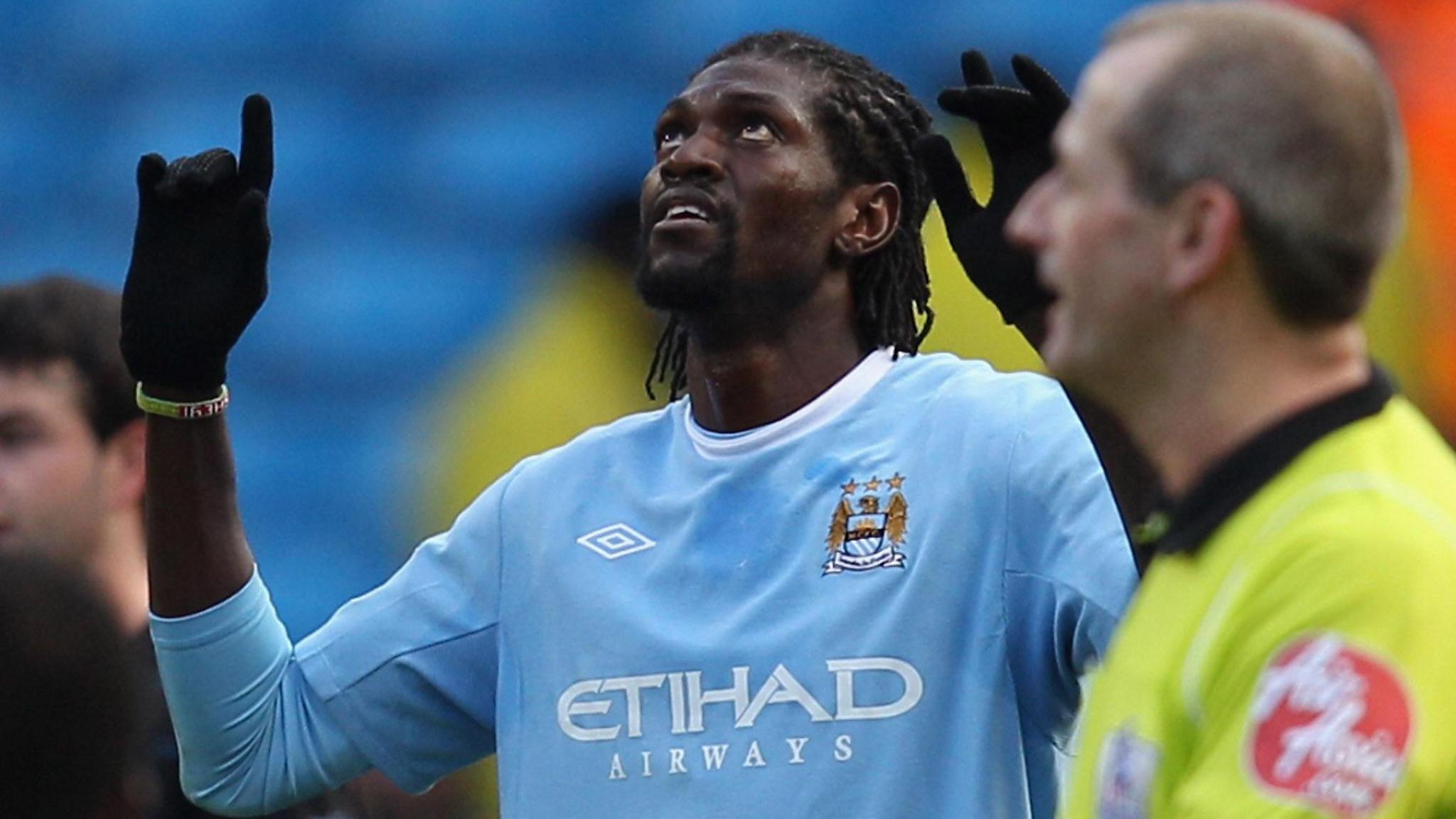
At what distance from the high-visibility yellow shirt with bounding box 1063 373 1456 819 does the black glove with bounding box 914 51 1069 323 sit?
89cm

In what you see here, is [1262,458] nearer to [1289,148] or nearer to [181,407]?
[1289,148]

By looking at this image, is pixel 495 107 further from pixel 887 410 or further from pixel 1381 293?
pixel 887 410

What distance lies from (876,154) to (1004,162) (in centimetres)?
46

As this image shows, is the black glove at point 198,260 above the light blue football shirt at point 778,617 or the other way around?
above

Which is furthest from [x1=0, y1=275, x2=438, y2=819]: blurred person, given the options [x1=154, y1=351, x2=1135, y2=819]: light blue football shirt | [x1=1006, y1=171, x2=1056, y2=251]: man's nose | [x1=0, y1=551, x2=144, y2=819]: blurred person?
[x1=1006, y1=171, x2=1056, y2=251]: man's nose

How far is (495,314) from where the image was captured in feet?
21.5

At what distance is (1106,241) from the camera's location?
5.72ft

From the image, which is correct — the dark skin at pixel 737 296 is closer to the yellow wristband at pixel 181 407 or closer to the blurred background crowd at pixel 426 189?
the yellow wristband at pixel 181 407

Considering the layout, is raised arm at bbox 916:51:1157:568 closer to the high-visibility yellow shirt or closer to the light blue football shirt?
the light blue football shirt

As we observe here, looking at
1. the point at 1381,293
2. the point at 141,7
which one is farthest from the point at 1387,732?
the point at 141,7

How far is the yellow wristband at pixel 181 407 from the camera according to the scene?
2869 mm

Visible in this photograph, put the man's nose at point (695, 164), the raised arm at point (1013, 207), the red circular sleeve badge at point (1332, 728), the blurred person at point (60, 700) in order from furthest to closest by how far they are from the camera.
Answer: the man's nose at point (695, 164) < the raised arm at point (1013, 207) < the blurred person at point (60, 700) < the red circular sleeve badge at point (1332, 728)

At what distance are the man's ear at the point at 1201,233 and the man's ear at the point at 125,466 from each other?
2369 mm

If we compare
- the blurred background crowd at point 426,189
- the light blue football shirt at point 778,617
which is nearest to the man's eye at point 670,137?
the light blue football shirt at point 778,617
